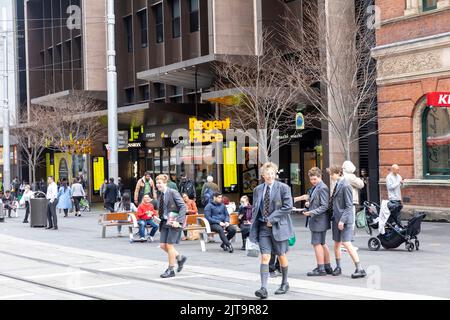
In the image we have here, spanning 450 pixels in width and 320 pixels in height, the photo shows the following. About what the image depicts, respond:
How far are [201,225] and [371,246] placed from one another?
14.5 ft

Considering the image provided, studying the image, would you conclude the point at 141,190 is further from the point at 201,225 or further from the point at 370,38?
the point at 370,38

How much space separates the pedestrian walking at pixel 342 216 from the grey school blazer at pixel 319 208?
13 centimetres

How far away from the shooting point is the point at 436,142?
2123cm

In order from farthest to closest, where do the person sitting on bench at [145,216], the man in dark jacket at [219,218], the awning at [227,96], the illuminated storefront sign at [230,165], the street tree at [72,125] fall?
the street tree at [72,125] < the illuminated storefront sign at [230,165] < the awning at [227,96] < the person sitting on bench at [145,216] < the man in dark jacket at [219,218]

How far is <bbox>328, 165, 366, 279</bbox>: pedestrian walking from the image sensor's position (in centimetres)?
1130

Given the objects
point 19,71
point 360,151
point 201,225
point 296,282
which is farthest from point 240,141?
point 19,71

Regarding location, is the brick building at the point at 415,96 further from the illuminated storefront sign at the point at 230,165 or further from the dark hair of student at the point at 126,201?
the illuminated storefront sign at the point at 230,165

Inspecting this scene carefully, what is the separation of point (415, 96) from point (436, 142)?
60.6 inches

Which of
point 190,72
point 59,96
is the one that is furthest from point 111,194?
point 59,96

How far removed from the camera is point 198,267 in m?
13.2

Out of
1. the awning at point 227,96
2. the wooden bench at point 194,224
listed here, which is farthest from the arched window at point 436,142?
the wooden bench at point 194,224

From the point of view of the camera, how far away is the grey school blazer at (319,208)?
11523 mm

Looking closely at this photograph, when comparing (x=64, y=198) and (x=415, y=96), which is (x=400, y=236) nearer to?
(x=415, y=96)

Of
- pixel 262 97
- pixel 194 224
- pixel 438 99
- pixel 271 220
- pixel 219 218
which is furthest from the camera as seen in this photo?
pixel 262 97
